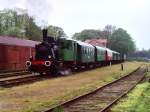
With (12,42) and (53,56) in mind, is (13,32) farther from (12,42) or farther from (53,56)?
(53,56)

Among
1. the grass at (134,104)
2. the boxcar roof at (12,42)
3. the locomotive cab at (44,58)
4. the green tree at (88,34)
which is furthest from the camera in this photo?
the green tree at (88,34)

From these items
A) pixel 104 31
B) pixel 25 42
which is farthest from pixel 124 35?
pixel 25 42

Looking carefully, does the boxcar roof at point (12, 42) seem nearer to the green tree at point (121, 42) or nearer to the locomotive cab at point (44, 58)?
the locomotive cab at point (44, 58)

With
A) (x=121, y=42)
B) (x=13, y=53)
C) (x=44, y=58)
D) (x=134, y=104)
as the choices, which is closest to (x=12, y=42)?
(x=13, y=53)

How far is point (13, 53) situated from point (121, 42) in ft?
378

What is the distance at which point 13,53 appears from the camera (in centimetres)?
4203

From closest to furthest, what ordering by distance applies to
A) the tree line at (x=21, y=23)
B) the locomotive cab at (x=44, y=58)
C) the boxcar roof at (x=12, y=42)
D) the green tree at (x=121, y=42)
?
the locomotive cab at (x=44, y=58) < the boxcar roof at (x=12, y=42) < the tree line at (x=21, y=23) < the green tree at (x=121, y=42)

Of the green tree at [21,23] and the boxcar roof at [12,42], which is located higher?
the green tree at [21,23]

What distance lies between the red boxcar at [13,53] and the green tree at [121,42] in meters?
107

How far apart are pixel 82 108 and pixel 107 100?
8.78ft

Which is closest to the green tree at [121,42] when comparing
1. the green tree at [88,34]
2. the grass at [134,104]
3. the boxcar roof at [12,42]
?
the green tree at [88,34]

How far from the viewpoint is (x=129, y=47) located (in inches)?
6152

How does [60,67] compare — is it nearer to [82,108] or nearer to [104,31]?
[82,108]

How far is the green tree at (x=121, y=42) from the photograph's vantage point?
15300 centimetres
